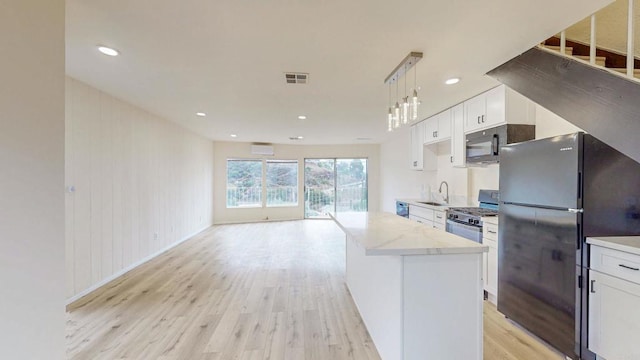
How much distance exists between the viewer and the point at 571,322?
1.88 meters

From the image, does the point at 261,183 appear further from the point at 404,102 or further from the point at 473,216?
the point at 404,102

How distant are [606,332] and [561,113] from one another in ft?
5.21

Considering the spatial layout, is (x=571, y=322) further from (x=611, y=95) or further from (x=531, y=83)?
(x=531, y=83)

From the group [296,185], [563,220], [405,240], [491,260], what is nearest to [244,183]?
[296,185]

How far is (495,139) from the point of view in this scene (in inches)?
115

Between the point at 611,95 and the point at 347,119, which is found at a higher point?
the point at 347,119

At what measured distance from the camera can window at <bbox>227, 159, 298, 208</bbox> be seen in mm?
7895

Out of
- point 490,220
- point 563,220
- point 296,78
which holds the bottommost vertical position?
point 490,220

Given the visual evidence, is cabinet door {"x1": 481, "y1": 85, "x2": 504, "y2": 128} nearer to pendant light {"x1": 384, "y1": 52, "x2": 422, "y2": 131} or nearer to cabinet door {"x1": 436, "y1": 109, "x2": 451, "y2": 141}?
cabinet door {"x1": 436, "y1": 109, "x2": 451, "y2": 141}

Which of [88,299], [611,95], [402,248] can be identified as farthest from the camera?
[88,299]

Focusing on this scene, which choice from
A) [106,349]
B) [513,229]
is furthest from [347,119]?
[106,349]

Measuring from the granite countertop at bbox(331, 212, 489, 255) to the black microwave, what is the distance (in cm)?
147

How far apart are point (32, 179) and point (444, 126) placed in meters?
4.37

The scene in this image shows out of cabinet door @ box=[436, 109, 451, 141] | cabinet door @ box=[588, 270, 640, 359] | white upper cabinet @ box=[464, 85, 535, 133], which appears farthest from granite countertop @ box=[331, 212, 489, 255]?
cabinet door @ box=[436, 109, 451, 141]
